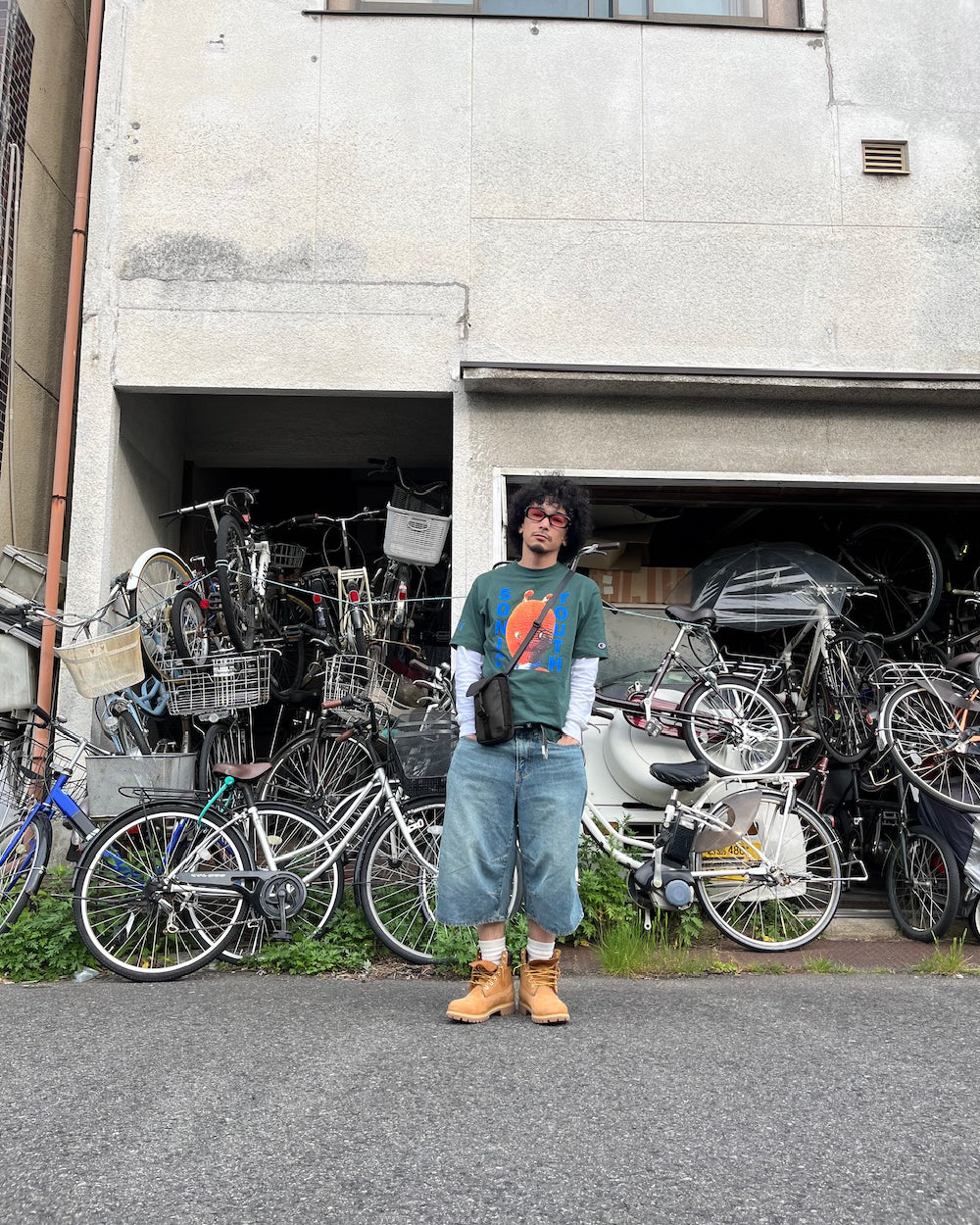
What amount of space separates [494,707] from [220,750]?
9.97 ft

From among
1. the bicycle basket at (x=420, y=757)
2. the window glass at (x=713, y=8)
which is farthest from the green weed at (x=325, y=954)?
the window glass at (x=713, y=8)

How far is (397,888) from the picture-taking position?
5234 mm

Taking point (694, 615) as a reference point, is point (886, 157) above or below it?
above

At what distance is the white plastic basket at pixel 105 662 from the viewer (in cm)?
549

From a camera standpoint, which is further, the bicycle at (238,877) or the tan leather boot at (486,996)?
the bicycle at (238,877)

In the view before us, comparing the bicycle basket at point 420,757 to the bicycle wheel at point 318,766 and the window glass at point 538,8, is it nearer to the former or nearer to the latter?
the bicycle wheel at point 318,766

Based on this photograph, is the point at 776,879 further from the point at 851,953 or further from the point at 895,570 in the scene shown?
the point at 895,570

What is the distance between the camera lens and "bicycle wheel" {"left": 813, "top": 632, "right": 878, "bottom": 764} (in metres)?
6.45

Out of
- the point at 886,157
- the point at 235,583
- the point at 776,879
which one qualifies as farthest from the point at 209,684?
the point at 886,157

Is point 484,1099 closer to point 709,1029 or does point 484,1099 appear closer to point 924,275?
point 709,1029

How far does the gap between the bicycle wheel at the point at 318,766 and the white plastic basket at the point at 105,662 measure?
51.0 inches

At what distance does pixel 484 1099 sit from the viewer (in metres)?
3.22

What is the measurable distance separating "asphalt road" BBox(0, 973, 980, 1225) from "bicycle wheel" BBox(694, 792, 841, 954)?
1.08 meters

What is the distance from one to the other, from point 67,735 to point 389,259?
12.2 feet
